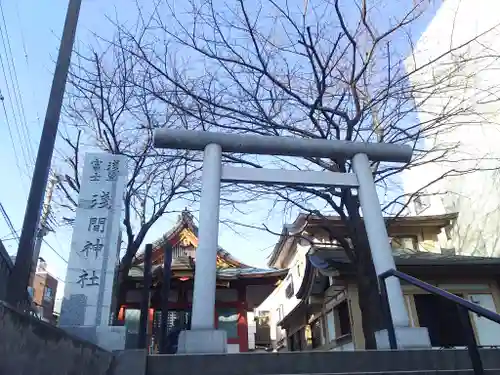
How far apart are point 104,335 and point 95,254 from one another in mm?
1208

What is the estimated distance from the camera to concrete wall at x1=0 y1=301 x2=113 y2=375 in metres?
2.20

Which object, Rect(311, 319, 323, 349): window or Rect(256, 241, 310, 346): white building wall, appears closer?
Rect(311, 319, 323, 349): window

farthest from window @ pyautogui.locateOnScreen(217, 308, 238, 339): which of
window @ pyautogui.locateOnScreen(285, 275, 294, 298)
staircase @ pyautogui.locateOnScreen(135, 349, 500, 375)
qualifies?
staircase @ pyautogui.locateOnScreen(135, 349, 500, 375)

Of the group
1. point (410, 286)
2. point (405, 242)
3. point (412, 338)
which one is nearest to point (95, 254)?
point (412, 338)

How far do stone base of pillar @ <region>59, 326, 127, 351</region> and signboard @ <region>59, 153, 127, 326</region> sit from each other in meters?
0.11

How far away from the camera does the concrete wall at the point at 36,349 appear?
2.20 meters

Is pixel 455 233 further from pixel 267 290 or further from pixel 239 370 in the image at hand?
pixel 239 370

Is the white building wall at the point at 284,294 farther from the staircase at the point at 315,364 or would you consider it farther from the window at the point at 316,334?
the staircase at the point at 315,364

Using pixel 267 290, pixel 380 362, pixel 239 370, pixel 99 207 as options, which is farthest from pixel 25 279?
pixel 267 290

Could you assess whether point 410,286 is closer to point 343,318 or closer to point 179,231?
point 343,318

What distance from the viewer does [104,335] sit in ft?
16.9

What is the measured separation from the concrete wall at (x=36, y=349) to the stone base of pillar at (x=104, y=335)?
5.24 feet

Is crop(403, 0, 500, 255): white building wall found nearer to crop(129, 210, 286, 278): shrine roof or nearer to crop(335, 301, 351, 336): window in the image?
crop(335, 301, 351, 336): window

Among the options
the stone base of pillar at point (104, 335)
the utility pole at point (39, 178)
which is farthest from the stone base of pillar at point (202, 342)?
the utility pole at point (39, 178)
